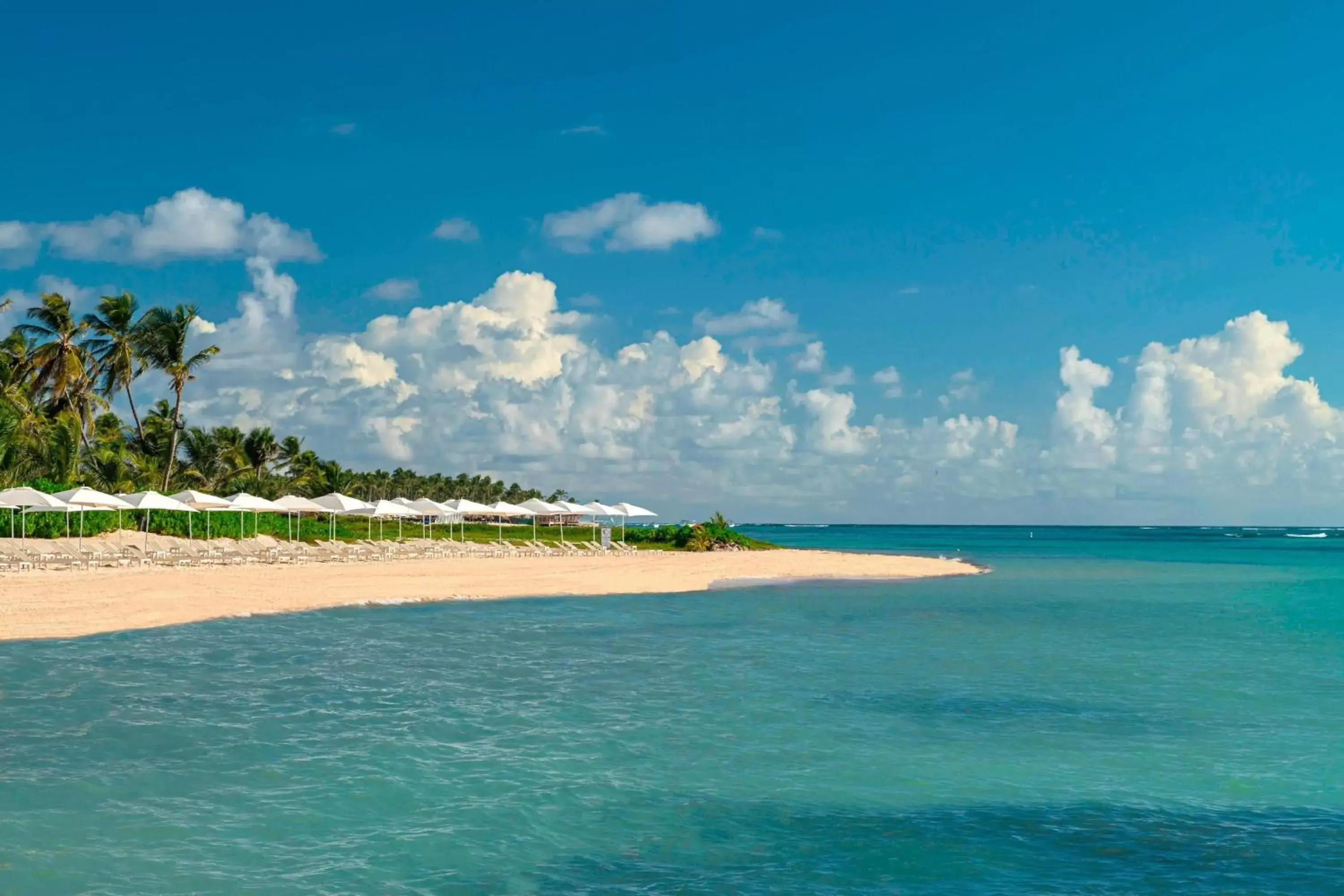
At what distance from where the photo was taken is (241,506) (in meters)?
40.6

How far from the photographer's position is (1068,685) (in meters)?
16.6

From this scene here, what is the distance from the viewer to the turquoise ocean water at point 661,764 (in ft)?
26.2

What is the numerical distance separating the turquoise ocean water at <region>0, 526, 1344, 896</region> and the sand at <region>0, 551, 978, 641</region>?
200 cm

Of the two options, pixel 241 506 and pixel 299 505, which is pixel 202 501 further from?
pixel 299 505

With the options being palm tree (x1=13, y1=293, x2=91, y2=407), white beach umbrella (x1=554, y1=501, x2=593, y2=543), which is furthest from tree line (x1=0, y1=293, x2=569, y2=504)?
white beach umbrella (x1=554, y1=501, x2=593, y2=543)

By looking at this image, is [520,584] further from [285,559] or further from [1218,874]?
[1218,874]

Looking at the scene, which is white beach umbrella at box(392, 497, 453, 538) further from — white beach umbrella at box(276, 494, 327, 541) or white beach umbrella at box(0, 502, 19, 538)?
white beach umbrella at box(0, 502, 19, 538)

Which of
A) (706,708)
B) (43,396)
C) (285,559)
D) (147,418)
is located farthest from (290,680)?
(147,418)

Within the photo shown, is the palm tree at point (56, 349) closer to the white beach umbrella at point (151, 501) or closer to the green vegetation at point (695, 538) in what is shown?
the white beach umbrella at point (151, 501)

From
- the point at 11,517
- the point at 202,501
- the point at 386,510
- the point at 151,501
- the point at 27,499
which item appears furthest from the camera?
the point at 386,510

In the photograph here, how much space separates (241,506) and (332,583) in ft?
36.2

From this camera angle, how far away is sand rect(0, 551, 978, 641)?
2216 centimetres

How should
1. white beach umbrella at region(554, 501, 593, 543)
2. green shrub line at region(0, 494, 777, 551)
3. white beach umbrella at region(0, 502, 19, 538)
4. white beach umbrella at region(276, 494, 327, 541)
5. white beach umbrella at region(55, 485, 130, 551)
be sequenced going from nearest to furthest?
white beach umbrella at region(55, 485, 130, 551) < white beach umbrella at region(0, 502, 19, 538) < green shrub line at region(0, 494, 777, 551) < white beach umbrella at region(276, 494, 327, 541) < white beach umbrella at region(554, 501, 593, 543)

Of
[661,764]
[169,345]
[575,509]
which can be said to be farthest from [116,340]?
[661,764]
